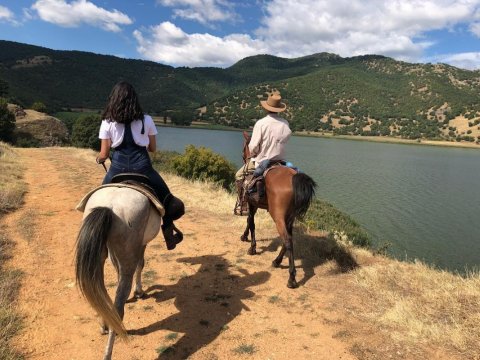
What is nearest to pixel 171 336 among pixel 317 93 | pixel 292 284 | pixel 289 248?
pixel 292 284

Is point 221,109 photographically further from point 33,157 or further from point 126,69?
point 33,157

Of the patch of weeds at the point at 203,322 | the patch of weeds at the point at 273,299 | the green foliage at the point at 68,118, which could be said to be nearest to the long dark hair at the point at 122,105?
Answer: the patch of weeds at the point at 203,322

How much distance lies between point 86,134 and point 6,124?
12379mm

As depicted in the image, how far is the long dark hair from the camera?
390 cm

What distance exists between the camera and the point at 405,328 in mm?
4359

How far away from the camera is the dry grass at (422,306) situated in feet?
13.5

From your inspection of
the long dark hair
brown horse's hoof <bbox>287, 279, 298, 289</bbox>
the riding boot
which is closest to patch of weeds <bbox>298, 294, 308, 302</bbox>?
brown horse's hoof <bbox>287, 279, 298, 289</bbox>

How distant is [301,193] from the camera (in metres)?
5.55

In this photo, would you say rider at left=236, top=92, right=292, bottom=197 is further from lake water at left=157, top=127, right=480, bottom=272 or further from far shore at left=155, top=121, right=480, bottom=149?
far shore at left=155, top=121, right=480, bottom=149

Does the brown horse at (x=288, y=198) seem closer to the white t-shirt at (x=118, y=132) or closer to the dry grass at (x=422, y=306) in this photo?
the dry grass at (x=422, y=306)

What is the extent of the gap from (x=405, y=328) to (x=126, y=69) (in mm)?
178265

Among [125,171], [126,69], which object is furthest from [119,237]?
[126,69]

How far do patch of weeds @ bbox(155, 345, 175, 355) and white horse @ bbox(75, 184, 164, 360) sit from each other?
57 centimetres

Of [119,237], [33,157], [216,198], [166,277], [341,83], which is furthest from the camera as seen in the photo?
[341,83]
